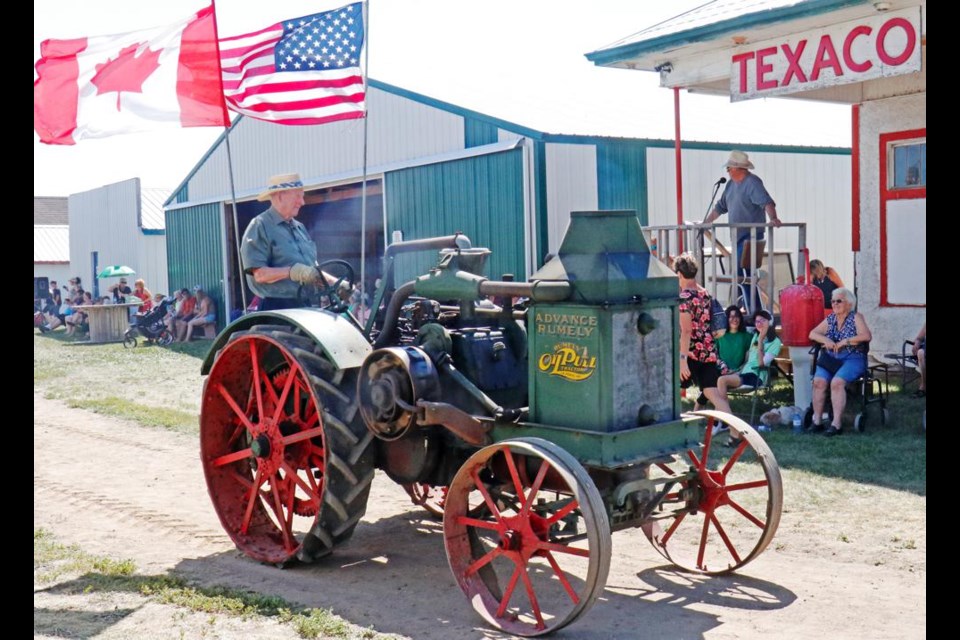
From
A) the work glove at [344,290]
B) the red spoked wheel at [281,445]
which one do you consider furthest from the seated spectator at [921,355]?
the red spoked wheel at [281,445]

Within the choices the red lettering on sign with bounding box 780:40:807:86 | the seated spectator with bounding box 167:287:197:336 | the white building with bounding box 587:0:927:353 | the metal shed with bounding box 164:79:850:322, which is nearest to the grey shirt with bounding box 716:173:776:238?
the white building with bounding box 587:0:927:353

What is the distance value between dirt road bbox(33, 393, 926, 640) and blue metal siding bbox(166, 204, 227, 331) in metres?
14.5

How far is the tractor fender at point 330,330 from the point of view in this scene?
200 inches

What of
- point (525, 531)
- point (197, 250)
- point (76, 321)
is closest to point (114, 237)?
point (76, 321)

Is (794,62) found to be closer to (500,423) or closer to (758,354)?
(758,354)

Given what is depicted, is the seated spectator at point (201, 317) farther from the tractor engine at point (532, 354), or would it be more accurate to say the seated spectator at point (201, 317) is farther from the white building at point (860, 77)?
the tractor engine at point (532, 354)

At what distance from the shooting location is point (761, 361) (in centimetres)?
894

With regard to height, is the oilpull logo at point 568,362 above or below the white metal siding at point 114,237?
below

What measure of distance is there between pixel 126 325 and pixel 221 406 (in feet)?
62.3

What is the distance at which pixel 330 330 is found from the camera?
5.23m

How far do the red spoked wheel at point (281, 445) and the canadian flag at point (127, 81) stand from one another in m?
2.31
